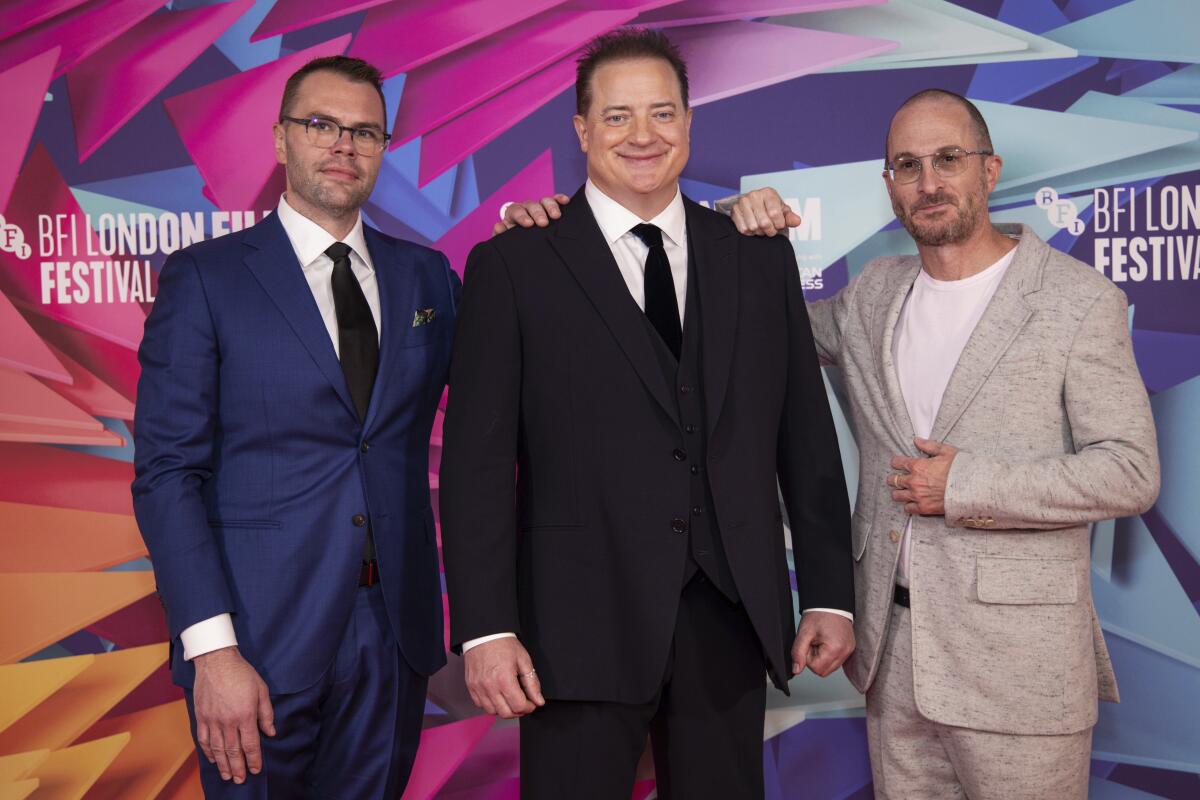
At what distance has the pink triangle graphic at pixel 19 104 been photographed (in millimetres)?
3131

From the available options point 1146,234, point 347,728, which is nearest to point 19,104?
point 347,728

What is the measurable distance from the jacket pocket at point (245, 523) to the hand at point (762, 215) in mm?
1130

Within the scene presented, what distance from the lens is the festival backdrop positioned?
310 cm

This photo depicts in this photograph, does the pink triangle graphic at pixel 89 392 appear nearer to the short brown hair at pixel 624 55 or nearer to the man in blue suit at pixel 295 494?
the man in blue suit at pixel 295 494

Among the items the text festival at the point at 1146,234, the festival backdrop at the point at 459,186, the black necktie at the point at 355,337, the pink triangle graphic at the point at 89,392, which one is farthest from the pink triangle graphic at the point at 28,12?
the text festival at the point at 1146,234

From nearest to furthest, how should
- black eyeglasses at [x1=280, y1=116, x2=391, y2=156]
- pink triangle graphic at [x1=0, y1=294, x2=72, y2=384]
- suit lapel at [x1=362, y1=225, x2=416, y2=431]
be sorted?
1. suit lapel at [x1=362, y1=225, x2=416, y2=431]
2. black eyeglasses at [x1=280, y1=116, x2=391, y2=156]
3. pink triangle graphic at [x1=0, y1=294, x2=72, y2=384]

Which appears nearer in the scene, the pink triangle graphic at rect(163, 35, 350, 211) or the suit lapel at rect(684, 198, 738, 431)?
the suit lapel at rect(684, 198, 738, 431)

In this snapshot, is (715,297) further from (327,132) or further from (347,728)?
(347,728)

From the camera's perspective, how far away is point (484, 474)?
75.0 inches

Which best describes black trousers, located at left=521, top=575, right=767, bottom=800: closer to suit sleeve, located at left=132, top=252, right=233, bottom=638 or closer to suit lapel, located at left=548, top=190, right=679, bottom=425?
suit lapel, located at left=548, top=190, right=679, bottom=425

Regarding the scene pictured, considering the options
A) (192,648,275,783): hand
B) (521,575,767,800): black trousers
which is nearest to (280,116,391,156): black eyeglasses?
(192,648,275,783): hand

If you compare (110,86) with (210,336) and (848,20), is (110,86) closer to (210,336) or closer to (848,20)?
(210,336)

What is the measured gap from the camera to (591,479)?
1941mm

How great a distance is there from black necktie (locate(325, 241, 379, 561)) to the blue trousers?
0.19 meters
